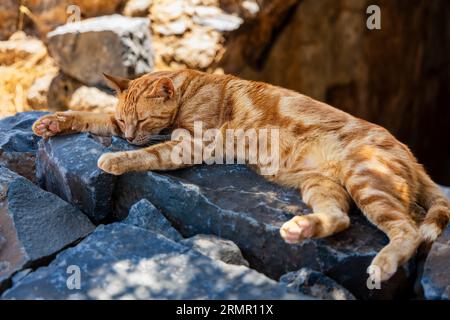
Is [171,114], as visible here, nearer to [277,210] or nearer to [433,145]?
[277,210]

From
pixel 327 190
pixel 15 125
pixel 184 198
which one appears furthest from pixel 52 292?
pixel 15 125

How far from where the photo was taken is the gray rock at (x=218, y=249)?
10.5ft

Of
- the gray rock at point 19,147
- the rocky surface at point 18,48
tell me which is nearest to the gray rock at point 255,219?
the gray rock at point 19,147

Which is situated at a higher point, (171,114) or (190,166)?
(171,114)

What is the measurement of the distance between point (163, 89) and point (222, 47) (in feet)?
10.9

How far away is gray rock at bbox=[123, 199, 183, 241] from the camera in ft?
11.1

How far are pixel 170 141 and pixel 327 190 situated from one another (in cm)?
106

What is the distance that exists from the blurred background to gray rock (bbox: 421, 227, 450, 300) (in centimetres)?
436

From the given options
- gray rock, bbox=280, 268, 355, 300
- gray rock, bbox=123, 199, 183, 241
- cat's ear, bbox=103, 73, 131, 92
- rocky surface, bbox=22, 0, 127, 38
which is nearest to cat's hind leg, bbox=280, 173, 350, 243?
gray rock, bbox=280, 268, 355, 300

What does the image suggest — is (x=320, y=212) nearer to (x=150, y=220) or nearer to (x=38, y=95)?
(x=150, y=220)

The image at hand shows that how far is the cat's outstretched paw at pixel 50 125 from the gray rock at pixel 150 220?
99 cm

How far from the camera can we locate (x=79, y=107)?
6672 millimetres

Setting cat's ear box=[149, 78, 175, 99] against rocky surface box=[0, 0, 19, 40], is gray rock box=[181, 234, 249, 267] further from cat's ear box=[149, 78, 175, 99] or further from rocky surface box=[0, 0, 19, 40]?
rocky surface box=[0, 0, 19, 40]
